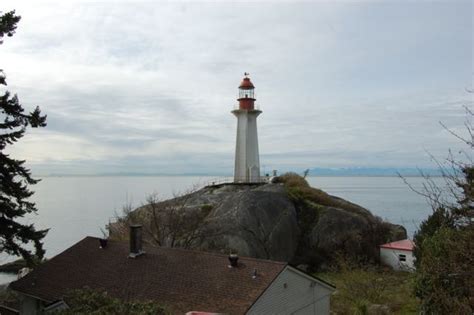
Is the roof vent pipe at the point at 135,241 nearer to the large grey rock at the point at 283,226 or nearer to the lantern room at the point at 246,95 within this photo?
the large grey rock at the point at 283,226

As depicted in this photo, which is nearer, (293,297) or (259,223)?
(293,297)

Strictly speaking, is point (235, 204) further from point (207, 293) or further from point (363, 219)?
point (207, 293)


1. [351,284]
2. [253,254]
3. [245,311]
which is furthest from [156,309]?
[253,254]

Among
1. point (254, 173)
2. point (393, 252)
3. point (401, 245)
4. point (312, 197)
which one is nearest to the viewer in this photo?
point (393, 252)

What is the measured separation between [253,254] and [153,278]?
16.6 meters

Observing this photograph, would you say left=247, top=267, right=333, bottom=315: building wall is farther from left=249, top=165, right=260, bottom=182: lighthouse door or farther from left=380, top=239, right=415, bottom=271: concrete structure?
left=249, top=165, right=260, bottom=182: lighthouse door

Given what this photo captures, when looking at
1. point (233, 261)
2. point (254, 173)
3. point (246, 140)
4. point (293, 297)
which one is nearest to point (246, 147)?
point (246, 140)

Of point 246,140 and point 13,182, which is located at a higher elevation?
point 246,140

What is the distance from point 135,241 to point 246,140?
1067 inches

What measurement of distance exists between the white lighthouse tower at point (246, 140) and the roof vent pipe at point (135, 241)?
25449 millimetres

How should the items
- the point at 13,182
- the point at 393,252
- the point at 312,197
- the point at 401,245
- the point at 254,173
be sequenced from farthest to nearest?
1. the point at 254,173
2. the point at 312,197
3. the point at 401,245
4. the point at 393,252
5. the point at 13,182

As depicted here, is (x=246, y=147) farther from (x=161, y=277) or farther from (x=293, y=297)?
(x=161, y=277)

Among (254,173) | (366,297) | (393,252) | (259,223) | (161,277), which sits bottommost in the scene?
(366,297)

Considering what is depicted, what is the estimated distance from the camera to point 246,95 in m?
Answer: 48.5
